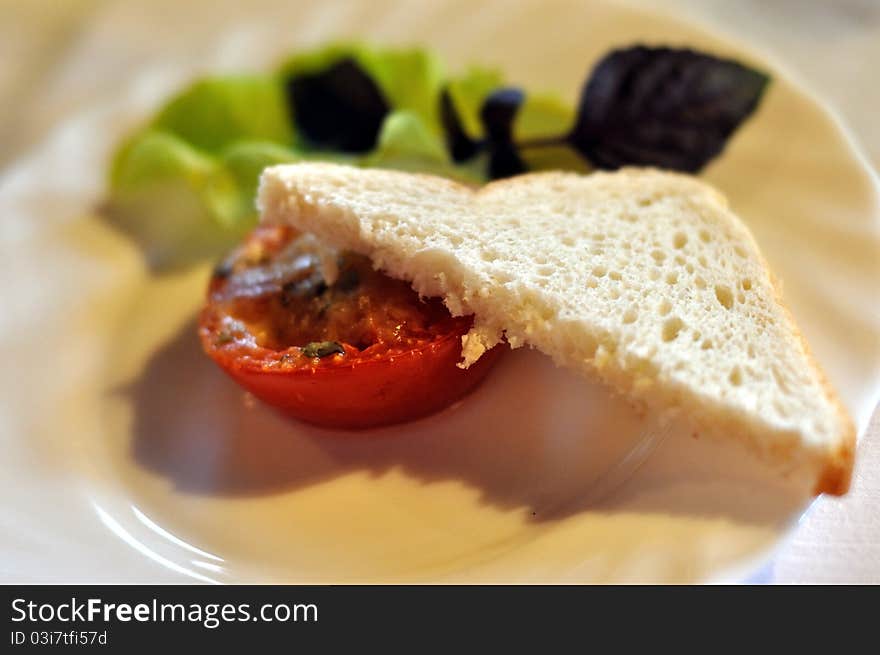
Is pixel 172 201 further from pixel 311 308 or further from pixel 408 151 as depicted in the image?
pixel 311 308

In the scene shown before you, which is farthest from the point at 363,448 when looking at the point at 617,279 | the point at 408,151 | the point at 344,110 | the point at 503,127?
the point at 344,110

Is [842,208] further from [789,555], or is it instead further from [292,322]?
[292,322]

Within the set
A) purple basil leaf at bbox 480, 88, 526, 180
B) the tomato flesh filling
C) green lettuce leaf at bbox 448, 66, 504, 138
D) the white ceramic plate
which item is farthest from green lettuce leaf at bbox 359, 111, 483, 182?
the white ceramic plate

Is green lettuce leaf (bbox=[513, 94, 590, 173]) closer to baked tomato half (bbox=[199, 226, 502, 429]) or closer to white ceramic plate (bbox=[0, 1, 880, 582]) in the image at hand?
white ceramic plate (bbox=[0, 1, 880, 582])

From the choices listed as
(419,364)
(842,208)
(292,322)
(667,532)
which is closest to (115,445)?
(292,322)

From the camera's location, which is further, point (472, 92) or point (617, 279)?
point (472, 92)

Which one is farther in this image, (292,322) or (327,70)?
(327,70)
